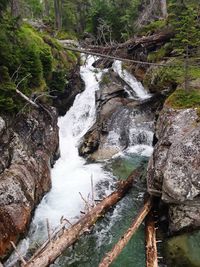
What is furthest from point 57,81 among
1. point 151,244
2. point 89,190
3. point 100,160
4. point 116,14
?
point 116,14

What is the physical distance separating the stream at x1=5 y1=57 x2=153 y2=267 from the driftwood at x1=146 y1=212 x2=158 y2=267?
1.84 ft

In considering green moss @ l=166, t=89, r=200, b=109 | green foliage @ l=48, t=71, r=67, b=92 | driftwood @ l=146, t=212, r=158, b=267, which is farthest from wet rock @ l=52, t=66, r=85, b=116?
driftwood @ l=146, t=212, r=158, b=267

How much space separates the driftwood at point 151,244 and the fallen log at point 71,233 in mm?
1888

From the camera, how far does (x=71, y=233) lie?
40.4 ft

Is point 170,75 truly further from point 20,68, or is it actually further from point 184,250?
point 184,250

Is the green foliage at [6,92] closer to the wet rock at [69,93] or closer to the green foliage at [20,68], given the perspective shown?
the green foliage at [20,68]

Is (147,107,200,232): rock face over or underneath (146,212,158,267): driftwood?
over

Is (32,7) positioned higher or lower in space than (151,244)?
higher

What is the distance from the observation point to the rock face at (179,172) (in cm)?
1281

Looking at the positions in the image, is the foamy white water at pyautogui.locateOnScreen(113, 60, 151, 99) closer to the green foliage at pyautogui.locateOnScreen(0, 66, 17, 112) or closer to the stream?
the stream

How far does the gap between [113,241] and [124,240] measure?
1263 millimetres

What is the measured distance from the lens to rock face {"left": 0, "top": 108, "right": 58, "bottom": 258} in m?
12.8

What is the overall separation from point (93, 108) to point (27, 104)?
9.75 metres

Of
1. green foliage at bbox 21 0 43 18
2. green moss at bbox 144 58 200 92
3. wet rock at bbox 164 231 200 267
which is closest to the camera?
wet rock at bbox 164 231 200 267
